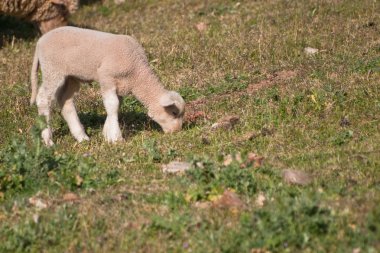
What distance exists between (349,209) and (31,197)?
273 cm

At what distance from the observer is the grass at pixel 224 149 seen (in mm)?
6453

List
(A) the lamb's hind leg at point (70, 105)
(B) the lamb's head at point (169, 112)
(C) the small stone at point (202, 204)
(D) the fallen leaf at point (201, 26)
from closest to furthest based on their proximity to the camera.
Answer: (C) the small stone at point (202, 204)
(B) the lamb's head at point (169, 112)
(A) the lamb's hind leg at point (70, 105)
(D) the fallen leaf at point (201, 26)

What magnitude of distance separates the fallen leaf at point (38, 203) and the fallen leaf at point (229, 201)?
1424 millimetres

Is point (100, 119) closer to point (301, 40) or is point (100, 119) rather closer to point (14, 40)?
point (301, 40)

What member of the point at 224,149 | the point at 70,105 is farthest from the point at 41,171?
the point at 70,105

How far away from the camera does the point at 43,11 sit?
1529 centimetres

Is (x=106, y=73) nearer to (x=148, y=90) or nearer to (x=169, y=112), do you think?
(x=148, y=90)

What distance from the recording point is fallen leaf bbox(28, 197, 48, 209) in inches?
283

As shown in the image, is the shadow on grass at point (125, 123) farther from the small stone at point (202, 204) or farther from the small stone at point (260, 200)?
the small stone at point (260, 200)

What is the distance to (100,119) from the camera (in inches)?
433

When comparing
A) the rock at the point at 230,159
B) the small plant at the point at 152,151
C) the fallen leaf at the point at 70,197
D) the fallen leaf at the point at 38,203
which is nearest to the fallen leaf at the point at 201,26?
the small plant at the point at 152,151

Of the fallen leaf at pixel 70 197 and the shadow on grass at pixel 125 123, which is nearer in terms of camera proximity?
the fallen leaf at pixel 70 197

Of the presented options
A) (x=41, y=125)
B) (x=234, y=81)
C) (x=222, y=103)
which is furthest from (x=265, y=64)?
(x=41, y=125)

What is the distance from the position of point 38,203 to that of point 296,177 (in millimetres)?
2192
